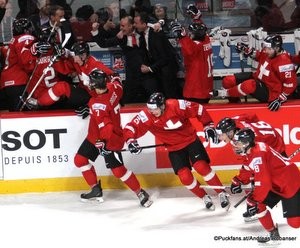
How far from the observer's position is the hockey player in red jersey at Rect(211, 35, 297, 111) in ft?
23.4

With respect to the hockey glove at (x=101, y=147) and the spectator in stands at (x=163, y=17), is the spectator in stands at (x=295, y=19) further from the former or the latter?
the hockey glove at (x=101, y=147)

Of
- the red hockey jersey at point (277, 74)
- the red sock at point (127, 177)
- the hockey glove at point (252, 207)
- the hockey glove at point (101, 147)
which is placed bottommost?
the red sock at point (127, 177)

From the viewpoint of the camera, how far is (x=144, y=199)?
6941 millimetres

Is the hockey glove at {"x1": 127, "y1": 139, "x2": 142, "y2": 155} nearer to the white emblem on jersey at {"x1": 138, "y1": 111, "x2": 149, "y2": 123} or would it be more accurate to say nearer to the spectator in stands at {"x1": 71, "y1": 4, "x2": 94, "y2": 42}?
the white emblem on jersey at {"x1": 138, "y1": 111, "x2": 149, "y2": 123}

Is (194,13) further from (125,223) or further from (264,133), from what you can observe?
(125,223)

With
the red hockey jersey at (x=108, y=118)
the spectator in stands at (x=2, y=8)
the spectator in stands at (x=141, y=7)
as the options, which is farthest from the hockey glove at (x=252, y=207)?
the spectator in stands at (x=2, y=8)

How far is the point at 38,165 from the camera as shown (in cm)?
737

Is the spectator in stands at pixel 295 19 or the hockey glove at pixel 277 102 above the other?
the spectator in stands at pixel 295 19

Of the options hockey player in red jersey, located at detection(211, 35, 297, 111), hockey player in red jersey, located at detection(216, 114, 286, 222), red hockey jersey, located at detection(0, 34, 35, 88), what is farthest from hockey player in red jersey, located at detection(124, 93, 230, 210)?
red hockey jersey, located at detection(0, 34, 35, 88)

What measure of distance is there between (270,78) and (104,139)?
1478 millimetres

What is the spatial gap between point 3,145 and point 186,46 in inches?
67.2

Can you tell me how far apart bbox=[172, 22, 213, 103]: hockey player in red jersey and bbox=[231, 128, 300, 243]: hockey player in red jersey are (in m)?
1.78

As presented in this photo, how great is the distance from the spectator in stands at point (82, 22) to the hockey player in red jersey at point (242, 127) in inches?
83.8

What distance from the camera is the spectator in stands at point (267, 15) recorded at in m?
8.15
